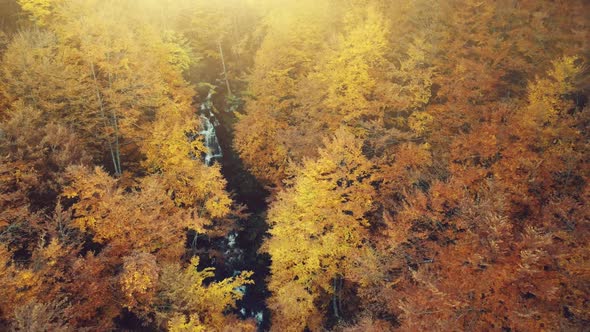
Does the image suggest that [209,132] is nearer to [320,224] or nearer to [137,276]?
[320,224]

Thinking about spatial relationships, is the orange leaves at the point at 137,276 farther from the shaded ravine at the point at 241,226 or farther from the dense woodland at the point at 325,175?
the shaded ravine at the point at 241,226

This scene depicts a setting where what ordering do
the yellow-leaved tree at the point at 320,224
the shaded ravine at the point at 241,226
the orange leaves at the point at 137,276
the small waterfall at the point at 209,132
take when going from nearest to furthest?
the orange leaves at the point at 137,276 < the yellow-leaved tree at the point at 320,224 < the shaded ravine at the point at 241,226 < the small waterfall at the point at 209,132

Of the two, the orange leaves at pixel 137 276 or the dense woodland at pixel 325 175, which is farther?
the orange leaves at pixel 137 276

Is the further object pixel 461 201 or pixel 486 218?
pixel 461 201

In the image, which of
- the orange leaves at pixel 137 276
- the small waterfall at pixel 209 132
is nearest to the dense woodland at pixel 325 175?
the orange leaves at pixel 137 276

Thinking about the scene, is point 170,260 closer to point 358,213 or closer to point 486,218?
point 358,213

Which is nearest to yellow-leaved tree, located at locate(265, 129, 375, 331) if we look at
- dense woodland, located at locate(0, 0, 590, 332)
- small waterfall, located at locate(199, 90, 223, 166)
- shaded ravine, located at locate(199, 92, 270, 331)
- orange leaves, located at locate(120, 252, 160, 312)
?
dense woodland, located at locate(0, 0, 590, 332)

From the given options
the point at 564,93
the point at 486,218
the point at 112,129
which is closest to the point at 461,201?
the point at 486,218
